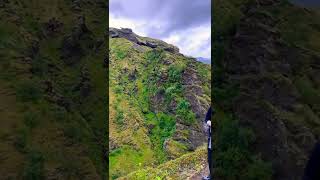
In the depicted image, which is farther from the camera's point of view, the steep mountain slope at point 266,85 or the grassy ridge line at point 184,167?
the grassy ridge line at point 184,167

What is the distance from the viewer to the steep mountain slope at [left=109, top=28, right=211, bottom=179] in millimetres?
69000

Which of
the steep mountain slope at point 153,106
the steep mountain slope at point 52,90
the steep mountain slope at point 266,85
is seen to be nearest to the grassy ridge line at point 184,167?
the steep mountain slope at point 52,90

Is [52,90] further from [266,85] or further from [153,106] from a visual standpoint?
[153,106]

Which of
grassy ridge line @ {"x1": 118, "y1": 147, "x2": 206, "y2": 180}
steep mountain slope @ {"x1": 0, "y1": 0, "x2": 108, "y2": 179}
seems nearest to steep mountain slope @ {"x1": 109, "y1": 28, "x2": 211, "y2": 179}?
Answer: grassy ridge line @ {"x1": 118, "y1": 147, "x2": 206, "y2": 180}

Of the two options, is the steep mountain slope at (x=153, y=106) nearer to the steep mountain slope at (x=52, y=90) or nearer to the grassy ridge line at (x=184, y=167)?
the grassy ridge line at (x=184, y=167)

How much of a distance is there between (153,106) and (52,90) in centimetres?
7191

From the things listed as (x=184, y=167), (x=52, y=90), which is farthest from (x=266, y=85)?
(x=184, y=167)

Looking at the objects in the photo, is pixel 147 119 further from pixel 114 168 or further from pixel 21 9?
pixel 21 9

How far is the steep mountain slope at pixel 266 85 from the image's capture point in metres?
7.52

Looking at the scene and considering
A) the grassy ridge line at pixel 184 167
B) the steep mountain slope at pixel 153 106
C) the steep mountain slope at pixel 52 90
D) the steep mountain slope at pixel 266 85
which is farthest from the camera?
the steep mountain slope at pixel 153 106

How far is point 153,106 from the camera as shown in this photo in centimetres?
8094

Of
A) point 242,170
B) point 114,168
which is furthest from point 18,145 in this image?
point 114,168

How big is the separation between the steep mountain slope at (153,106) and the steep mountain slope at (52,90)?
54532 millimetres

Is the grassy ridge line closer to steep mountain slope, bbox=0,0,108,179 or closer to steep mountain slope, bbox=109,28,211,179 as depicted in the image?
steep mountain slope, bbox=0,0,108,179
